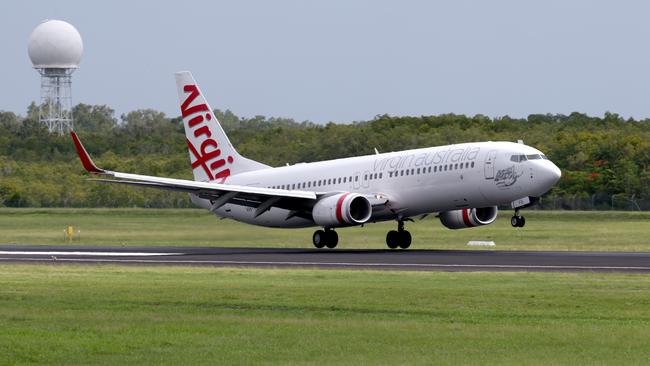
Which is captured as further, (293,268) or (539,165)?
(539,165)

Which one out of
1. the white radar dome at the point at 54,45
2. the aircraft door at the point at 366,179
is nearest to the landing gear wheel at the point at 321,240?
the aircraft door at the point at 366,179

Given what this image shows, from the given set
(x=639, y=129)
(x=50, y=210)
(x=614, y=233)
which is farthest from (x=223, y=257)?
(x=639, y=129)

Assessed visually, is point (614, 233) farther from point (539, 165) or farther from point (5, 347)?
point (5, 347)

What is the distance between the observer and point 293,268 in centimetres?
3506

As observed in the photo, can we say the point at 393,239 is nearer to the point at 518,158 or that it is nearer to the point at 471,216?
the point at 471,216

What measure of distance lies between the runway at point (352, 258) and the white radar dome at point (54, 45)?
303ft

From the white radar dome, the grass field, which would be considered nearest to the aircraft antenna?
the white radar dome

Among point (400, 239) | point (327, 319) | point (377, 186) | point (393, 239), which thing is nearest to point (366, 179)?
point (377, 186)

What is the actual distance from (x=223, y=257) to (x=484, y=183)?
9178 mm

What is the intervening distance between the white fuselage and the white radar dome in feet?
295

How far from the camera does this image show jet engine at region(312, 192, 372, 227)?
46.0 m

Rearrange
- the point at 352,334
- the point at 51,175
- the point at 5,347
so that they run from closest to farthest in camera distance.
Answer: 1. the point at 5,347
2. the point at 352,334
3. the point at 51,175

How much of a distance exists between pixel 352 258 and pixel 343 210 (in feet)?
19.3

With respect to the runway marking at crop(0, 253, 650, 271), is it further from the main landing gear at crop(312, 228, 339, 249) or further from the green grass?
the main landing gear at crop(312, 228, 339, 249)
